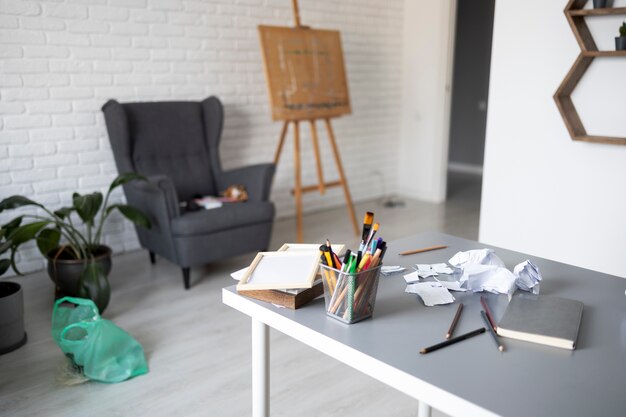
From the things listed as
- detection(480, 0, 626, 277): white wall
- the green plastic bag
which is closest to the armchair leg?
the green plastic bag

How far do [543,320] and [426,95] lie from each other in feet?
14.4

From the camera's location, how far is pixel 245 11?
412 cm

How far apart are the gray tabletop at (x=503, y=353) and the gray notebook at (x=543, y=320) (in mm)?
19

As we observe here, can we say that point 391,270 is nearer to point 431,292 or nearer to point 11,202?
point 431,292

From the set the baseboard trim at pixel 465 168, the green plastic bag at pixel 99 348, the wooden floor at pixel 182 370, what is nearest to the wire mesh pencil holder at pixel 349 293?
the wooden floor at pixel 182 370

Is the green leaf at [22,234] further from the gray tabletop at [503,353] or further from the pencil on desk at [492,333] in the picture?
the pencil on desk at [492,333]

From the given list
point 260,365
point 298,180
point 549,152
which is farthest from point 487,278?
point 298,180

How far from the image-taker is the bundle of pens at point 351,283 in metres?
1.10

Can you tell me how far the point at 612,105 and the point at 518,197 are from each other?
0.69m

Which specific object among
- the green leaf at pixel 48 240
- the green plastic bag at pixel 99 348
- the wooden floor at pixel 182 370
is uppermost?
the green leaf at pixel 48 240

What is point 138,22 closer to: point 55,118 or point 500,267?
point 55,118

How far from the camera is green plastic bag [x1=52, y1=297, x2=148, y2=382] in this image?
2.21 m

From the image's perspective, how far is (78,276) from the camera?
9.39 ft

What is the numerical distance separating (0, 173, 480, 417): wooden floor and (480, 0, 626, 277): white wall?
149 centimetres
